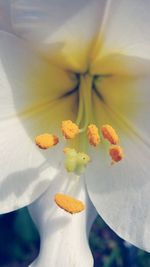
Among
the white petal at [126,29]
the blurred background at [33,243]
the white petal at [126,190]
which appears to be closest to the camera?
the white petal at [126,29]

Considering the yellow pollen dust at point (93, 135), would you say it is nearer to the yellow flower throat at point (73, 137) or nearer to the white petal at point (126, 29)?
the yellow flower throat at point (73, 137)

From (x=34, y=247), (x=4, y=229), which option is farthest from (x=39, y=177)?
(x=34, y=247)

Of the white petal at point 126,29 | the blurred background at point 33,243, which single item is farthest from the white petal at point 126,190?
the blurred background at point 33,243

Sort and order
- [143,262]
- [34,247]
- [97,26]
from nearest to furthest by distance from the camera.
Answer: [97,26]
[143,262]
[34,247]

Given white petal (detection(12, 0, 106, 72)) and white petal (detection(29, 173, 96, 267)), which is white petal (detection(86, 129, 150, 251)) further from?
white petal (detection(12, 0, 106, 72))

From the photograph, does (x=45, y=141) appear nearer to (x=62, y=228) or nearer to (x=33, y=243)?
(x=62, y=228)

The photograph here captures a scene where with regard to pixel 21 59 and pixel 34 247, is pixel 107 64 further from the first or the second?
pixel 34 247

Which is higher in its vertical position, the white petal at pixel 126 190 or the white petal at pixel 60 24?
the white petal at pixel 60 24
